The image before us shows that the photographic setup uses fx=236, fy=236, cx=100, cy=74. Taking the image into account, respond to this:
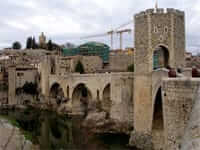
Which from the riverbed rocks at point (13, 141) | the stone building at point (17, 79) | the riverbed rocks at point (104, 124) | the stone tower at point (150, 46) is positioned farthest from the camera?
the stone building at point (17, 79)

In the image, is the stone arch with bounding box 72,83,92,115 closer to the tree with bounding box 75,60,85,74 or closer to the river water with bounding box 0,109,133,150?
the river water with bounding box 0,109,133,150

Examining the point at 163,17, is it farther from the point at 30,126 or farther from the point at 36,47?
the point at 36,47

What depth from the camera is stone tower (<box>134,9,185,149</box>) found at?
12.8 metres

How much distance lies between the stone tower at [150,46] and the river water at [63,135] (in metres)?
2.47

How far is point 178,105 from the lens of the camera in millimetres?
6047

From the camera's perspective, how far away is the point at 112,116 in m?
18.0

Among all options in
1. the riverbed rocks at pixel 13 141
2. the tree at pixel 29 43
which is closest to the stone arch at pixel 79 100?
the riverbed rocks at pixel 13 141

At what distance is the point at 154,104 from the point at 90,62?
27.0 m

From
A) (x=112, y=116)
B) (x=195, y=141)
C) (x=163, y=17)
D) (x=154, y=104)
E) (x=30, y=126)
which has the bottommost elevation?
(x=30, y=126)

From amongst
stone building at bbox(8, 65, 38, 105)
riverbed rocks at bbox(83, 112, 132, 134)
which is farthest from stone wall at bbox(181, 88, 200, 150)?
stone building at bbox(8, 65, 38, 105)

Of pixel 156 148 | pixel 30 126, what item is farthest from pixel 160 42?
pixel 30 126

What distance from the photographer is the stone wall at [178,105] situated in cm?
554

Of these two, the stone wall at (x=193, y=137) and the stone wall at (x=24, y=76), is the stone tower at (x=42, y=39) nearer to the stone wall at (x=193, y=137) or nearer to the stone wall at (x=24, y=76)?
the stone wall at (x=24, y=76)

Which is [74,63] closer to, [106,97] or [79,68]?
[79,68]
